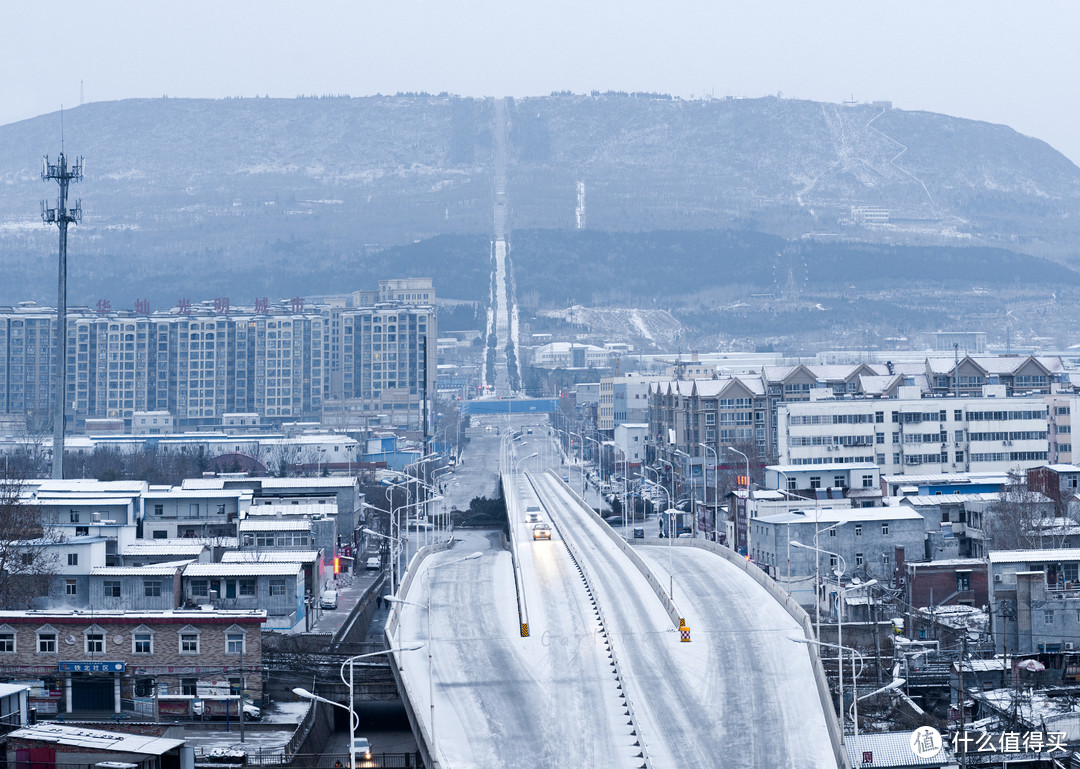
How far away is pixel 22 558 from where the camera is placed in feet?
129

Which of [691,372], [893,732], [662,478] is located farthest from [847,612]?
[691,372]

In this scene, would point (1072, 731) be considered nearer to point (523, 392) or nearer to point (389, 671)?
point (389, 671)

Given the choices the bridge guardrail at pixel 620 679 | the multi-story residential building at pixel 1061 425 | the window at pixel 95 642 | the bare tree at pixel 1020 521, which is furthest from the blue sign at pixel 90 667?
the multi-story residential building at pixel 1061 425

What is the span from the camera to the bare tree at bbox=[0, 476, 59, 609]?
127 ft

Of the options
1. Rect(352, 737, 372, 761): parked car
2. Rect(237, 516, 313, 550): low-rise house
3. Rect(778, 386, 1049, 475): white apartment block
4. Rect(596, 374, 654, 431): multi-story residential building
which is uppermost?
Rect(596, 374, 654, 431): multi-story residential building

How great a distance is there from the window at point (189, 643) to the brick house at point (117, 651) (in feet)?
0.07

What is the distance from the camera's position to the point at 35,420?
4309 inches

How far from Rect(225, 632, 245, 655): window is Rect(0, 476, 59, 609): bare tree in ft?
28.4

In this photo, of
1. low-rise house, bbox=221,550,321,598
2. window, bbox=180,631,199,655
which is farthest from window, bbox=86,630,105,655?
low-rise house, bbox=221,550,321,598

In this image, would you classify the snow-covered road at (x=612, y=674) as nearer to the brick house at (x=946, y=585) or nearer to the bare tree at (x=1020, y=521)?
the brick house at (x=946, y=585)

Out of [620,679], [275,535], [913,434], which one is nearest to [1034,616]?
[620,679]

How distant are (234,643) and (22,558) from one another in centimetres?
930

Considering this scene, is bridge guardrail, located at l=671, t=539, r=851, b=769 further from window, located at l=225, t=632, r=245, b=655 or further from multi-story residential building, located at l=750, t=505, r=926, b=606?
window, located at l=225, t=632, r=245, b=655

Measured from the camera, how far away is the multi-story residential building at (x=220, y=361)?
4675 inches
